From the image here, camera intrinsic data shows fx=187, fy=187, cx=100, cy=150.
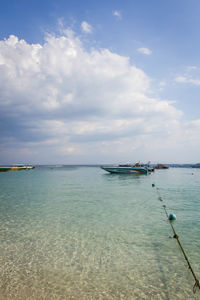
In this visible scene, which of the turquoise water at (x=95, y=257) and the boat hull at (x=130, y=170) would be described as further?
the boat hull at (x=130, y=170)

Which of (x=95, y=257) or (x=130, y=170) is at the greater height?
(x=130, y=170)

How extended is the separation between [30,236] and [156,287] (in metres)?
5.25

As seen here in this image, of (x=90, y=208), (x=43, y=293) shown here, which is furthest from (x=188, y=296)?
(x=90, y=208)

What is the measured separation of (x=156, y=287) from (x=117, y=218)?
19.0 ft

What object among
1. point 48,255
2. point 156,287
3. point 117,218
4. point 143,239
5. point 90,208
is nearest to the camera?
point 156,287

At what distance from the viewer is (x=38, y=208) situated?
12.7m

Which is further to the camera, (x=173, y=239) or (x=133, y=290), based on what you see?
A: (x=173, y=239)

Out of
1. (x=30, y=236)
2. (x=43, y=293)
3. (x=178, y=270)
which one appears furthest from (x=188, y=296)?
(x=30, y=236)

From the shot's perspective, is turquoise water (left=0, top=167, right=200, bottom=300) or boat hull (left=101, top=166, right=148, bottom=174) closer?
turquoise water (left=0, top=167, right=200, bottom=300)

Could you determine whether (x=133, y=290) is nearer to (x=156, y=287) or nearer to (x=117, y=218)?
(x=156, y=287)

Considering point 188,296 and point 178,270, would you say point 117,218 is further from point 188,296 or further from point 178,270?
point 188,296

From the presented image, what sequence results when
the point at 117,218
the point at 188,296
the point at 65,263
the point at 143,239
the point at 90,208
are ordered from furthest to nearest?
1. the point at 90,208
2. the point at 117,218
3. the point at 143,239
4. the point at 65,263
5. the point at 188,296

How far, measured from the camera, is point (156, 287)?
4.41 metres

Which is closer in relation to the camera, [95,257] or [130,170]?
[95,257]
